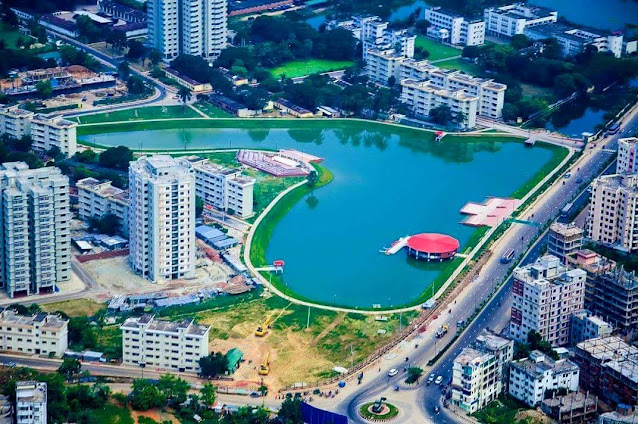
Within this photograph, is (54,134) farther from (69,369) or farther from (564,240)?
(564,240)

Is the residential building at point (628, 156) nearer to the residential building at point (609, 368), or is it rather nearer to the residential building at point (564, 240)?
the residential building at point (564, 240)

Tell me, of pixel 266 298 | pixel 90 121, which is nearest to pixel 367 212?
pixel 266 298

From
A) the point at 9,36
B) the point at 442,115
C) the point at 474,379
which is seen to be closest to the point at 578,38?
the point at 442,115

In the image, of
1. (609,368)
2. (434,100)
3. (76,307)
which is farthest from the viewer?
(434,100)

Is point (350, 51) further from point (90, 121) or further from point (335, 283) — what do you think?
point (335, 283)

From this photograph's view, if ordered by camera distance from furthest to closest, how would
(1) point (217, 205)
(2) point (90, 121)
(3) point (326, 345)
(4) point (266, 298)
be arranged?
1. (2) point (90, 121)
2. (1) point (217, 205)
3. (4) point (266, 298)
4. (3) point (326, 345)
